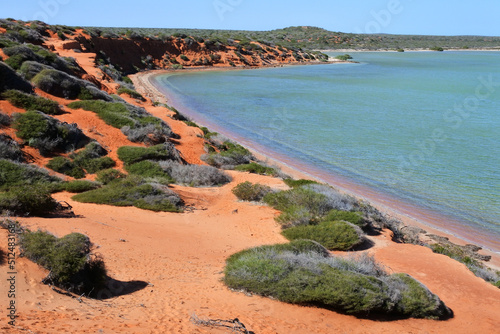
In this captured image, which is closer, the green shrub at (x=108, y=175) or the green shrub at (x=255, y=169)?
A: the green shrub at (x=108, y=175)

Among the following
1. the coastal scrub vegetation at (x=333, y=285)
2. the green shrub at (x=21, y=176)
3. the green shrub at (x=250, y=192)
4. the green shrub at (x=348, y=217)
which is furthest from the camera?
the green shrub at (x=250, y=192)

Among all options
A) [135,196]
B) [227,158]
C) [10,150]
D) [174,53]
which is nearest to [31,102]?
[10,150]

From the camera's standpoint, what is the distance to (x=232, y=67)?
71000 millimetres

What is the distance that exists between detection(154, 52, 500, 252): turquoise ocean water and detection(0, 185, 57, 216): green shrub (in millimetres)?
12531

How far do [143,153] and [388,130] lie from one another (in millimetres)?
17345

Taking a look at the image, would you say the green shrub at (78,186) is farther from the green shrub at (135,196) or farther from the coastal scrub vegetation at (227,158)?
the coastal scrub vegetation at (227,158)

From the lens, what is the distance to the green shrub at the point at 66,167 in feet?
51.0

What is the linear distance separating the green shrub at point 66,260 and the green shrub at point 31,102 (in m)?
12.6

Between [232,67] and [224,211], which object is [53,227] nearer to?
[224,211]

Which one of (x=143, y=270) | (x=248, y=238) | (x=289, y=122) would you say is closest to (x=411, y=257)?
(x=248, y=238)

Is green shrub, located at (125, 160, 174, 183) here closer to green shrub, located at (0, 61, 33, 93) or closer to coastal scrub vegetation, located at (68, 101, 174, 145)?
coastal scrub vegetation, located at (68, 101, 174, 145)

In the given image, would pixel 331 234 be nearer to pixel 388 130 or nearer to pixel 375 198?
pixel 375 198

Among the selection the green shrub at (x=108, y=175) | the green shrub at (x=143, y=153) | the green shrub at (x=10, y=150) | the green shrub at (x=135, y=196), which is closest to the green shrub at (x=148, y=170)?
the green shrub at (x=143, y=153)

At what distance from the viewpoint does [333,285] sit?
8.09 meters
